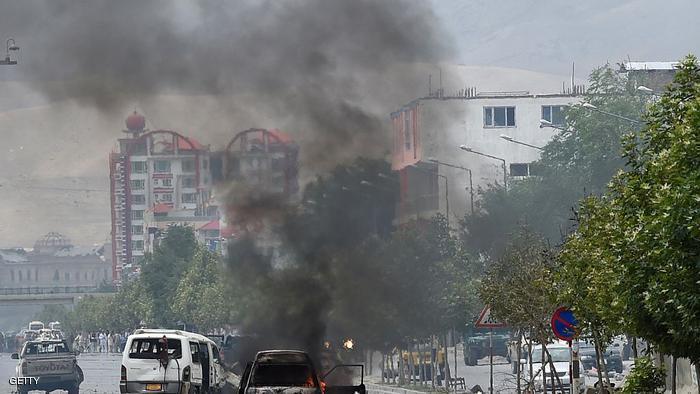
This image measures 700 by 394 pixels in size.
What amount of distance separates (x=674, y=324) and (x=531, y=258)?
2619 centimetres

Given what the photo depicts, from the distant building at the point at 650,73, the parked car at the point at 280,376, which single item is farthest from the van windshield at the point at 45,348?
the distant building at the point at 650,73

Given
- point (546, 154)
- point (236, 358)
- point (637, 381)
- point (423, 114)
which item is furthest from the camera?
point (546, 154)

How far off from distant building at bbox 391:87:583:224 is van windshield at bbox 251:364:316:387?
41.0 m

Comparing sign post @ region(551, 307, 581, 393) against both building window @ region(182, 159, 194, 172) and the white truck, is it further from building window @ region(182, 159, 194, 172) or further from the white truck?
building window @ region(182, 159, 194, 172)

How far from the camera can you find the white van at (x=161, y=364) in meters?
46.4

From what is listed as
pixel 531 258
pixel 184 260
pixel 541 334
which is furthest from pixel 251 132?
pixel 184 260

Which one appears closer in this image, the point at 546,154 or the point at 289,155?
the point at 289,155

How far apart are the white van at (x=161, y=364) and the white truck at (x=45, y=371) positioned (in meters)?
17.7

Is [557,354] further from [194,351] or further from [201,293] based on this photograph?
[201,293]

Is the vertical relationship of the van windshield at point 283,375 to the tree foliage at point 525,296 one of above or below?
below

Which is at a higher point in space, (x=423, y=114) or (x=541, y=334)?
(x=423, y=114)

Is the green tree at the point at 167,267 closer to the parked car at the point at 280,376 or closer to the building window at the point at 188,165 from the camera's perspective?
the building window at the point at 188,165

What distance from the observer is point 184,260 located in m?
191

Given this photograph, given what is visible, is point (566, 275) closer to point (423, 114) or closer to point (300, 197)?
point (300, 197)
